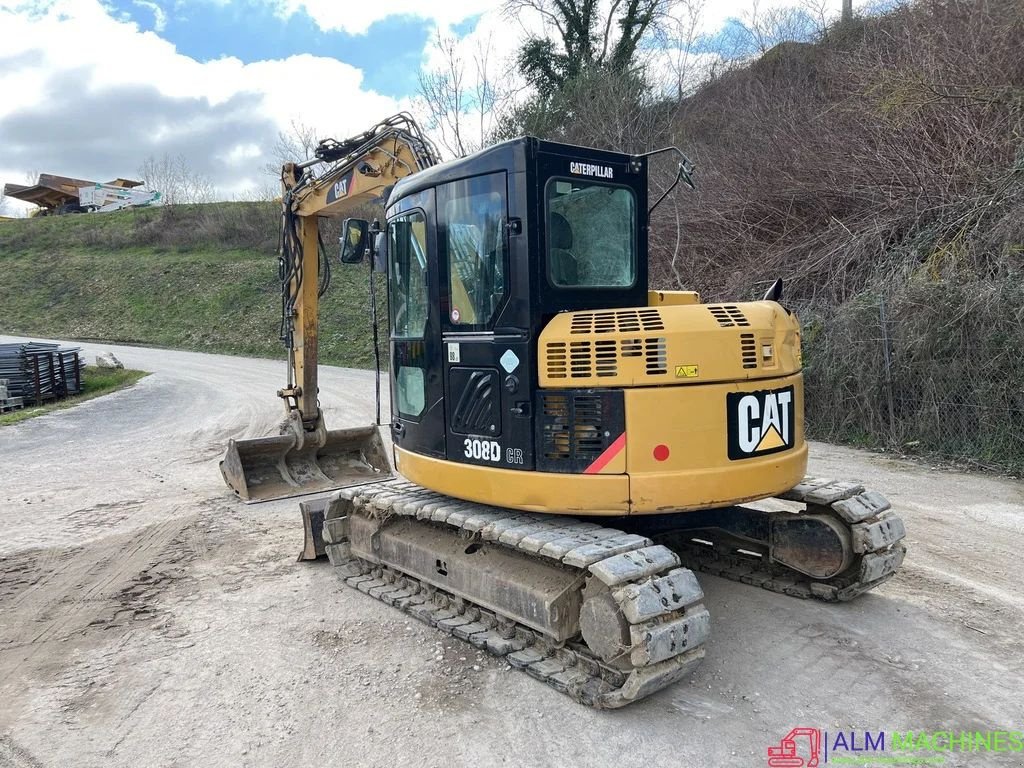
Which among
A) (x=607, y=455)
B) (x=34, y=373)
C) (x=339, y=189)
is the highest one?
(x=339, y=189)

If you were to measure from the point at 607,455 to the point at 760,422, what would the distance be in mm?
913

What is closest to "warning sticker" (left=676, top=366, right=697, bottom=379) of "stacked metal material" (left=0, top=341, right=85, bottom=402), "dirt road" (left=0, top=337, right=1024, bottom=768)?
"dirt road" (left=0, top=337, right=1024, bottom=768)

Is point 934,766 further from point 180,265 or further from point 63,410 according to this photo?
point 180,265

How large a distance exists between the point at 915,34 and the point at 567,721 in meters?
13.8

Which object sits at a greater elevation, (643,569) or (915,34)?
(915,34)

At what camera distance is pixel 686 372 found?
12.8 feet

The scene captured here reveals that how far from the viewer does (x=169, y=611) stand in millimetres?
5051

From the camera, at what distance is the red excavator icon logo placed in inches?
126

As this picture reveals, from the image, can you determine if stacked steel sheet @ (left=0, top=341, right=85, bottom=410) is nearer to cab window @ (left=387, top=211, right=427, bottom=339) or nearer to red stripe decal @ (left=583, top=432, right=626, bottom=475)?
cab window @ (left=387, top=211, right=427, bottom=339)

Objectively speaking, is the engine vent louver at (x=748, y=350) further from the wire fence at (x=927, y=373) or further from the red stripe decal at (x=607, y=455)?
the wire fence at (x=927, y=373)

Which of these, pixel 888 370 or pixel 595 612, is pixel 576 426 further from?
pixel 888 370

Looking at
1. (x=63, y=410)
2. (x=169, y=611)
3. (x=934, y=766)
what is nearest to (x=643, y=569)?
(x=934, y=766)

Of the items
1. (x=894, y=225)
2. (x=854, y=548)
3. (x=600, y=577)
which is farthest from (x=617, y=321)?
(x=894, y=225)

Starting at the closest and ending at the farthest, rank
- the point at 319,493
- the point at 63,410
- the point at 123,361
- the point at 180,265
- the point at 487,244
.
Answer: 1. the point at 487,244
2. the point at 319,493
3. the point at 63,410
4. the point at 123,361
5. the point at 180,265
